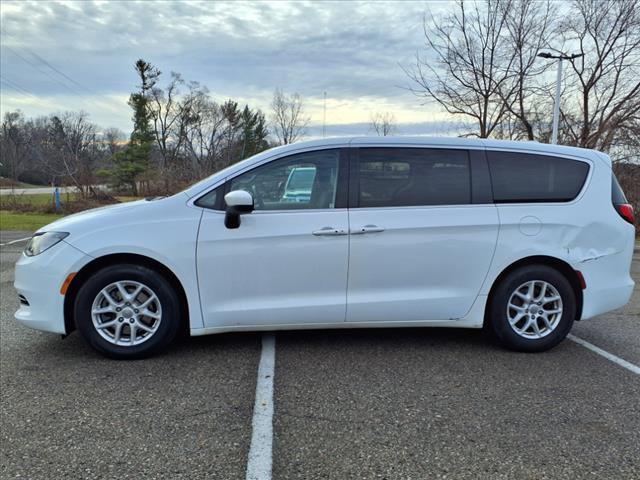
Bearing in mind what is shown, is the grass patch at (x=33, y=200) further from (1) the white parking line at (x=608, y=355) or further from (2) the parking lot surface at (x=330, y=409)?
(1) the white parking line at (x=608, y=355)

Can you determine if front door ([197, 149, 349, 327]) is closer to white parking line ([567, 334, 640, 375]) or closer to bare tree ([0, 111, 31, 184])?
white parking line ([567, 334, 640, 375])

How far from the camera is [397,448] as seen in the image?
8.51 feet

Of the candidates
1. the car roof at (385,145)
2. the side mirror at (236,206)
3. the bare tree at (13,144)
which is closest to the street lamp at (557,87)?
the car roof at (385,145)

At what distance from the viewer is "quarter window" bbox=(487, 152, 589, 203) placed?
3982mm

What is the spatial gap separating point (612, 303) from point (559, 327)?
1.85 ft

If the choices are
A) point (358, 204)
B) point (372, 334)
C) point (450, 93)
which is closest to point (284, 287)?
point (358, 204)

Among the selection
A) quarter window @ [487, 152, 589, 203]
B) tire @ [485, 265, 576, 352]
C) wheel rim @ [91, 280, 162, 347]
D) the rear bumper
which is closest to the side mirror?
wheel rim @ [91, 280, 162, 347]

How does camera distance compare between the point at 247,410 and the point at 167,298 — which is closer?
the point at 247,410

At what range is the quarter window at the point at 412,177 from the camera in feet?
12.6

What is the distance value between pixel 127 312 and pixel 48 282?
60 cm

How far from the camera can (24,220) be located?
16.2 metres

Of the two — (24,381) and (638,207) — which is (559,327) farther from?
(638,207)

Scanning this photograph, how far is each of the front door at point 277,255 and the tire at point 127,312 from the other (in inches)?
12.0

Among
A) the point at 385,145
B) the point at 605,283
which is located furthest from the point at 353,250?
the point at 605,283
